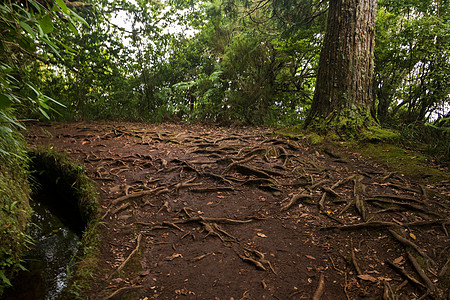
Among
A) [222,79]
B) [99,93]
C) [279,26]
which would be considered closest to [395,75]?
[279,26]

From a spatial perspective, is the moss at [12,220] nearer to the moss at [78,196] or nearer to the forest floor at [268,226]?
the moss at [78,196]

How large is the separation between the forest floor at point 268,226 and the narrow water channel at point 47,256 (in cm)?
60

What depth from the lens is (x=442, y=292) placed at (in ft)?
7.41

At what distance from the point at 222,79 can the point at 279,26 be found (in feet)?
8.59

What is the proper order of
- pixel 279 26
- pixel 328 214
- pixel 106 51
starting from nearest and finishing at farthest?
pixel 328 214, pixel 279 26, pixel 106 51

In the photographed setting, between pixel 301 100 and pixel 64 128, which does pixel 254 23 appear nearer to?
Answer: pixel 301 100

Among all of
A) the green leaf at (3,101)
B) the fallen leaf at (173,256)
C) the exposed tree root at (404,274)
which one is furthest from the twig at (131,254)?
the exposed tree root at (404,274)

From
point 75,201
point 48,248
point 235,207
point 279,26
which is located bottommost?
point 48,248

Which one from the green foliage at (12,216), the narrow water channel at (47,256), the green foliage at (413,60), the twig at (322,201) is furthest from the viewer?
the green foliage at (413,60)

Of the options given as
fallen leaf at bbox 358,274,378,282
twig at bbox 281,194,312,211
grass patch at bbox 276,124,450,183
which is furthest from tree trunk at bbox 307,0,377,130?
fallen leaf at bbox 358,274,378,282

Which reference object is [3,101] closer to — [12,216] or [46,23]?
[46,23]

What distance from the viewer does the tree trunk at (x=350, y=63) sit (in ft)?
18.4

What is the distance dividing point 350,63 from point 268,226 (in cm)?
409

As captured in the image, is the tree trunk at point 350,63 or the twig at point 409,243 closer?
the twig at point 409,243
